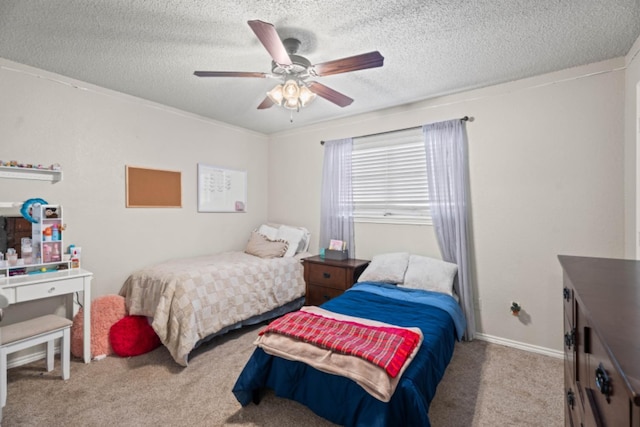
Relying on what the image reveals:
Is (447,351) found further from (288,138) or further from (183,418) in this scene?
(288,138)

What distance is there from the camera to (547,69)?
8.11 ft

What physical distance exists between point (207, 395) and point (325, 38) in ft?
8.63

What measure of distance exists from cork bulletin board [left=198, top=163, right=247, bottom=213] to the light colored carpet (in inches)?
72.4

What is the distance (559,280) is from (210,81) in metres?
3.58

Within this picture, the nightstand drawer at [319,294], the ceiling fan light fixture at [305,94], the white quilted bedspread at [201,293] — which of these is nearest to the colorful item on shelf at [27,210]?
the white quilted bedspread at [201,293]

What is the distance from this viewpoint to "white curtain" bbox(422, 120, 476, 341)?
2846 millimetres

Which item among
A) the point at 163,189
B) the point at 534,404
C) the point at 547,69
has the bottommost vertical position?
the point at 534,404

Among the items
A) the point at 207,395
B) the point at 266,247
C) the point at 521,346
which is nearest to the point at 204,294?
the point at 207,395

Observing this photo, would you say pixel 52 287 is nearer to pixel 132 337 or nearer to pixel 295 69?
pixel 132 337

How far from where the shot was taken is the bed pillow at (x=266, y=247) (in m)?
3.61

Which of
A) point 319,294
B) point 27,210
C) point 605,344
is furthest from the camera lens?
point 319,294

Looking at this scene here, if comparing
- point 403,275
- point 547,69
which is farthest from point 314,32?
point 403,275

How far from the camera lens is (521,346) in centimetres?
270

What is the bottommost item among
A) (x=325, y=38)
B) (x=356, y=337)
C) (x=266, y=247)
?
(x=356, y=337)
